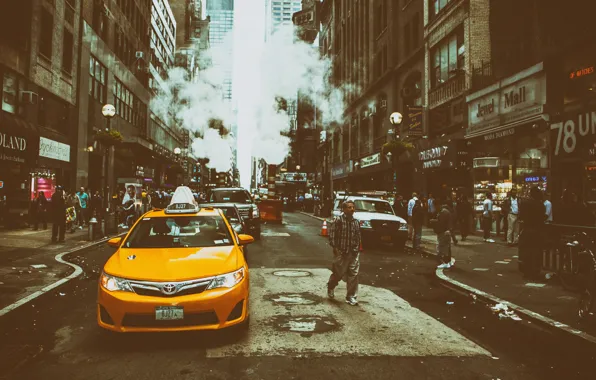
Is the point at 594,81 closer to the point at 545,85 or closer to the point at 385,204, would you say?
the point at 545,85

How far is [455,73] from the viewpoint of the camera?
77.7ft

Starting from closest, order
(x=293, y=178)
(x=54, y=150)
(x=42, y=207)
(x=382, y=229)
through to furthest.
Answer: (x=382, y=229) < (x=42, y=207) < (x=54, y=150) < (x=293, y=178)

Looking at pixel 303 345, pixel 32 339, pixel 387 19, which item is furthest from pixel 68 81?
pixel 303 345

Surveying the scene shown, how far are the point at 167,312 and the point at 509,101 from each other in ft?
55.6

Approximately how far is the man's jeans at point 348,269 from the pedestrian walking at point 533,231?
441cm

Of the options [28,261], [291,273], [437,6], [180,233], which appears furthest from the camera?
[437,6]

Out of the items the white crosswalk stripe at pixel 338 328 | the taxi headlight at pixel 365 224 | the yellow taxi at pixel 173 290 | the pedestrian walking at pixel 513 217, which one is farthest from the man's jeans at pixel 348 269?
the pedestrian walking at pixel 513 217

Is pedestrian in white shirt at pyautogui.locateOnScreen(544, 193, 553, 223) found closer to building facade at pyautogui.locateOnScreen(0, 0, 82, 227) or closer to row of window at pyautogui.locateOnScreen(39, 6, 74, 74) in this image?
building facade at pyautogui.locateOnScreen(0, 0, 82, 227)

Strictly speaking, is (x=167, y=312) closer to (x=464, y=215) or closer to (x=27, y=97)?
(x=464, y=215)

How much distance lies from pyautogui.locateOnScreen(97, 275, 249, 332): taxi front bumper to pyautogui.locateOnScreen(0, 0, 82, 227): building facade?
16.8 metres

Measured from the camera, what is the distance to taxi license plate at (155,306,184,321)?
519cm

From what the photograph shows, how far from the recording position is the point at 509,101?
1850 centimetres

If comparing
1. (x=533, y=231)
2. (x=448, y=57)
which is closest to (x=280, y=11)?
(x=448, y=57)

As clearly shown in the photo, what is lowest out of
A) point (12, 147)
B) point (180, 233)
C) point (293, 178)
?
point (180, 233)
